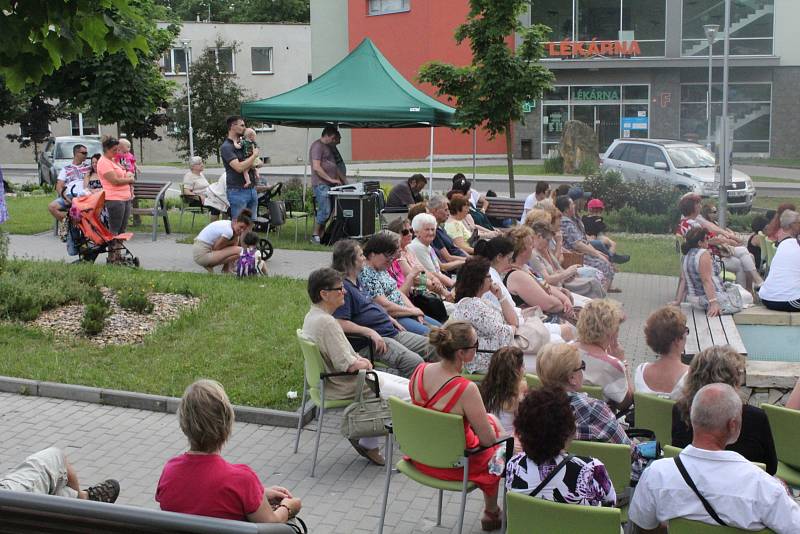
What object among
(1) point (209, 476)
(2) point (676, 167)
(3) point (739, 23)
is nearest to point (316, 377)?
(1) point (209, 476)

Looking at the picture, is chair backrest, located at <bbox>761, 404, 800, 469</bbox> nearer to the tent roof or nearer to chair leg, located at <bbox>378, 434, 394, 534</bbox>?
chair leg, located at <bbox>378, 434, 394, 534</bbox>

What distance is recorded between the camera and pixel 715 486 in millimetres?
4289

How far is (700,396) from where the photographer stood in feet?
14.6

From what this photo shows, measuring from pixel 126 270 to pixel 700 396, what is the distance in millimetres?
9832

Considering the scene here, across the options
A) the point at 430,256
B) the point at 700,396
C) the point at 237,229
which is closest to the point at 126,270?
the point at 237,229

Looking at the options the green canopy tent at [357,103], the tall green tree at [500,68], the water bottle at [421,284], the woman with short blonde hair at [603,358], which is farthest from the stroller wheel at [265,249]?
the woman with short blonde hair at [603,358]

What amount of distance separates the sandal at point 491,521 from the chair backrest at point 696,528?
178 cm

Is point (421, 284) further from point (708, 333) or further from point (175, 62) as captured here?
point (175, 62)

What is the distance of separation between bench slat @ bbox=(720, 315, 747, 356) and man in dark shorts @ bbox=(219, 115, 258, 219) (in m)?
7.81

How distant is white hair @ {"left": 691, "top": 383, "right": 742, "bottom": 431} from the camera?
4375 millimetres

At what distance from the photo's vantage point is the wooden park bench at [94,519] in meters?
2.86

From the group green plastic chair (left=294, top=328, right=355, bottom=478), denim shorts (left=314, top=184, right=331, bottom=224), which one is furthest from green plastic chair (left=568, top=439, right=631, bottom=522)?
denim shorts (left=314, top=184, right=331, bottom=224)

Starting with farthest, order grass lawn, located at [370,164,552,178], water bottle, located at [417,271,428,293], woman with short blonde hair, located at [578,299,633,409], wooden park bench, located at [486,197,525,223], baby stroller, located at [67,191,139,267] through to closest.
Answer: grass lawn, located at [370,164,552,178] < wooden park bench, located at [486,197,525,223] < baby stroller, located at [67,191,139,267] < water bottle, located at [417,271,428,293] < woman with short blonde hair, located at [578,299,633,409]

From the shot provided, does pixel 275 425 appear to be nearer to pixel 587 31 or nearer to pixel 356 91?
pixel 356 91
